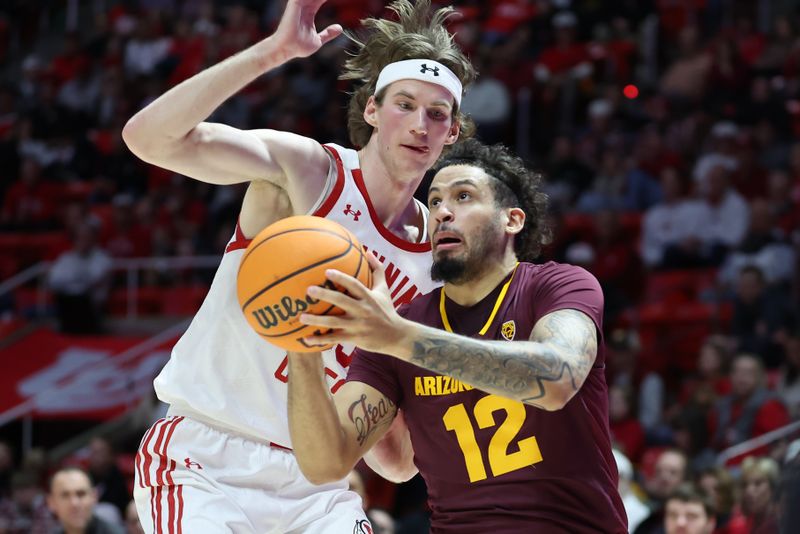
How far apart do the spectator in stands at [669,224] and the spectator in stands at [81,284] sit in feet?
21.3

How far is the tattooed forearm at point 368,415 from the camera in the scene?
14.0 feet

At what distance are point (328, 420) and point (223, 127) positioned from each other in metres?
1.18

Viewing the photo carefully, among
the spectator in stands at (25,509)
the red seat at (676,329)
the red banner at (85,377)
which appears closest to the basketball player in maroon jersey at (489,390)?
the spectator in stands at (25,509)

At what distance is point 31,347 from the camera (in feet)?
47.5

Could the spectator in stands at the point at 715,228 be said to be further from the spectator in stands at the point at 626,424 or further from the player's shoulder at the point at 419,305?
the player's shoulder at the point at 419,305

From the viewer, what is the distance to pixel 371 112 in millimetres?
5039

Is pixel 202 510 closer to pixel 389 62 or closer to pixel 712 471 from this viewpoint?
Result: pixel 389 62

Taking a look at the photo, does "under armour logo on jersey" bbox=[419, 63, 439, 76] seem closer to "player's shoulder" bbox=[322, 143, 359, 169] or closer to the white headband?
the white headband

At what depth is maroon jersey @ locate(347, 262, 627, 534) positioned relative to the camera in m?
4.06

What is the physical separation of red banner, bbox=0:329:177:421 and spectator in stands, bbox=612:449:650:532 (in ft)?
20.2

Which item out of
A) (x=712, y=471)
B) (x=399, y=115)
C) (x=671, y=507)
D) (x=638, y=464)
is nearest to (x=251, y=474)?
(x=399, y=115)

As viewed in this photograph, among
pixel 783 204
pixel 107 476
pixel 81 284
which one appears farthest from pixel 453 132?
pixel 81 284

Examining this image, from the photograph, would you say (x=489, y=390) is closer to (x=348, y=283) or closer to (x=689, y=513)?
(x=348, y=283)

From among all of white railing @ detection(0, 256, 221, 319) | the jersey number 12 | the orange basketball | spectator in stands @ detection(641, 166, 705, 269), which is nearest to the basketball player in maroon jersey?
the jersey number 12
